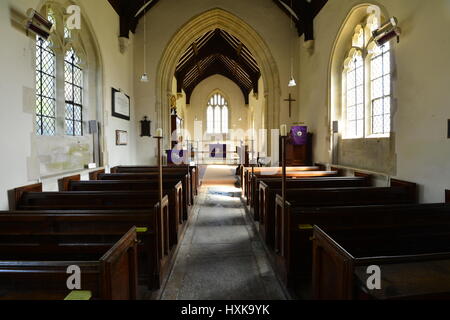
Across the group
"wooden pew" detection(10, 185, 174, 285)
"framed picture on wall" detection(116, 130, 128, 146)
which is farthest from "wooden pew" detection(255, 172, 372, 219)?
"framed picture on wall" detection(116, 130, 128, 146)

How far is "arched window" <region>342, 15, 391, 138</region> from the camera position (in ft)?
13.4

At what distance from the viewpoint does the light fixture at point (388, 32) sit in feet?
10.9

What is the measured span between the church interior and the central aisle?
0.02 m

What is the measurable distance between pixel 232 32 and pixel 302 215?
21.7 feet

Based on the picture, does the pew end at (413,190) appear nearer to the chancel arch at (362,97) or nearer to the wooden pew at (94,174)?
the chancel arch at (362,97)

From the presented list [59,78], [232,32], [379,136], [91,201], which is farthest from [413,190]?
[232,32]

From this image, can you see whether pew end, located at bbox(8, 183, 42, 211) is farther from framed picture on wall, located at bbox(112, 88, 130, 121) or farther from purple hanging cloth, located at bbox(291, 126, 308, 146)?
purple hanging cloth, located at bbox(291, 126, 308, 146)

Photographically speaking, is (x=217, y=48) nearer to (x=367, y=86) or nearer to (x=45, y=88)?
(x=367, y=86)

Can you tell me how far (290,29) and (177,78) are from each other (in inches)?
258

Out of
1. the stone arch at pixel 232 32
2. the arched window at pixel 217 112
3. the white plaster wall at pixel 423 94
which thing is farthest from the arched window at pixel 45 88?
the arched window at pixel 217 112

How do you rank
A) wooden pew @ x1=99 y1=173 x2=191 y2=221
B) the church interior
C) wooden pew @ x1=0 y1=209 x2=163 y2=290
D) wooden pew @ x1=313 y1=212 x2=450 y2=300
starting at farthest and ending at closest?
wooden pew @ x1=99 y1=173 x2=191 y2=221 → wooden pew @ x1=0 y1=209 x2=163 y2=290 → the church interior → wooden pew @ x1=313 y1=212 x2=450 y2=300

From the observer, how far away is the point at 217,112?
16547 mm

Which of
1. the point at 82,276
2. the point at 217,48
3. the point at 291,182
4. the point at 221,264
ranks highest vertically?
the point at 217,48
